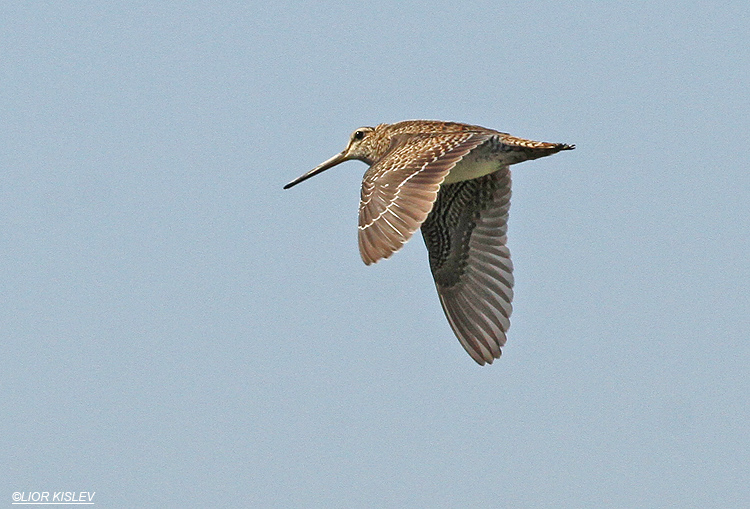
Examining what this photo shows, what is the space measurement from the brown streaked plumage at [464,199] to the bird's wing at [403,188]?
0.05 feet

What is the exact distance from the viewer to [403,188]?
37.7ft

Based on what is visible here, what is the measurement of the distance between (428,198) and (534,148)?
1.95 meters

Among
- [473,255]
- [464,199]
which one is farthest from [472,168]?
[473,255]

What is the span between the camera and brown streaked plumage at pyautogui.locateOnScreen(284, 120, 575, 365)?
40.7ft

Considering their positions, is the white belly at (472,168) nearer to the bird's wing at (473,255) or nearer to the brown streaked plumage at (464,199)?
the brown streaked plumage at (464,199)

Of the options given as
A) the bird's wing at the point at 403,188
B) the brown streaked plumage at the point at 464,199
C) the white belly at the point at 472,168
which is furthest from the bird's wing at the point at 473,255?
the bird's wing at the point at 403,188

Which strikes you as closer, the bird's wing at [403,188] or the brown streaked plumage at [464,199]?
the bird's wing at [403,188]

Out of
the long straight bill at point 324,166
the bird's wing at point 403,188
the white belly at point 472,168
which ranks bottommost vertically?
the bird's wing at point 403,188

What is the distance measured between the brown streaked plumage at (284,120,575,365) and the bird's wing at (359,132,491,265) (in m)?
0.02

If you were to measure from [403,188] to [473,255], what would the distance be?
3254 mm

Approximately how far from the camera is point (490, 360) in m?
13.8

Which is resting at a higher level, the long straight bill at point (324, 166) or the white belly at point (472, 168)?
the long straight bill at point (324, 166)

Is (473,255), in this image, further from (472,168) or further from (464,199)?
(472,168)

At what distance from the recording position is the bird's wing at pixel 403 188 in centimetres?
1079
